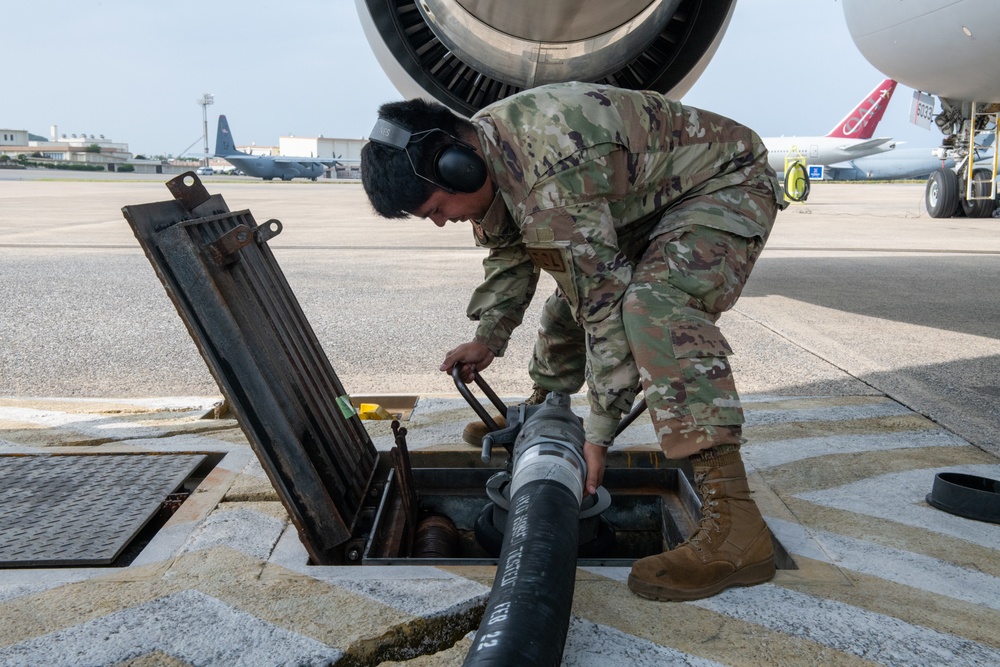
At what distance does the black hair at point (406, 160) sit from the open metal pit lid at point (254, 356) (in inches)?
14.1

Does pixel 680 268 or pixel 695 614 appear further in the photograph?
pixel 680 268

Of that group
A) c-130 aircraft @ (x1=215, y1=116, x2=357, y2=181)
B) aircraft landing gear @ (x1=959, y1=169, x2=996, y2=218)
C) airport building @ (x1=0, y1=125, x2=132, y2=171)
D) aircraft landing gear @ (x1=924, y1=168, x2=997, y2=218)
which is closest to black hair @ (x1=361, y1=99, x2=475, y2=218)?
aircraft landing gear @ (x1=959, y1=169, x2=996, y2=218)

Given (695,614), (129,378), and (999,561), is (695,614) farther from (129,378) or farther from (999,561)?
(129,378)

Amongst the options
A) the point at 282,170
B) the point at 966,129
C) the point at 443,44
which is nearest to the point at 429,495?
the point at 443,44

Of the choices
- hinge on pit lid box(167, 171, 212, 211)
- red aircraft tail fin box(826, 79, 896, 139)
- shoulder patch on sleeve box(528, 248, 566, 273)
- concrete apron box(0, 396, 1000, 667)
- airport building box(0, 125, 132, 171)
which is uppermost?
red aircraft tail fin box(826, 79, 896, 139)

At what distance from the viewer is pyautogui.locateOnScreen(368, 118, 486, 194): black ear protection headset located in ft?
6.45

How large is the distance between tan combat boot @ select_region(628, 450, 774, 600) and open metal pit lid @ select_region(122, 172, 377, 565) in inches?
30.9

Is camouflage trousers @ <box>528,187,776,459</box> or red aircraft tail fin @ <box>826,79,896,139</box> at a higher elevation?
red aircraft tail fin @ <box>826,79,896,139</box>

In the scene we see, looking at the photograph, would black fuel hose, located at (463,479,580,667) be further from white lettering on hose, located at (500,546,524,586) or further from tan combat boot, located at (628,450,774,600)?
tan combat boot, located at (628,450,774,600)

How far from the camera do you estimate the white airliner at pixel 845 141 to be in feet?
142

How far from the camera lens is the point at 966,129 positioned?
11555mm

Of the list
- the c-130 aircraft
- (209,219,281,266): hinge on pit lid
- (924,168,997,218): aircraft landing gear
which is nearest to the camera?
(209,219,281,266): hinge on pit lid

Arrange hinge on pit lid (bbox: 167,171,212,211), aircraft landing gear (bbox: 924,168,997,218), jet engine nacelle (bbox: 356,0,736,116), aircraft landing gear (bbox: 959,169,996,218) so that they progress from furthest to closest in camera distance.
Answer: aircraft landing gear (bbox: 924,168,997,218) → aircraft landing gear (bbox: 959,169,996,218) → jet engine nacelle (bbox: 356,0,736,116) → hinge on pit lid (bbox: 167,171,212,211)

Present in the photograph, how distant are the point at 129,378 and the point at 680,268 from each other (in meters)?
3.15
